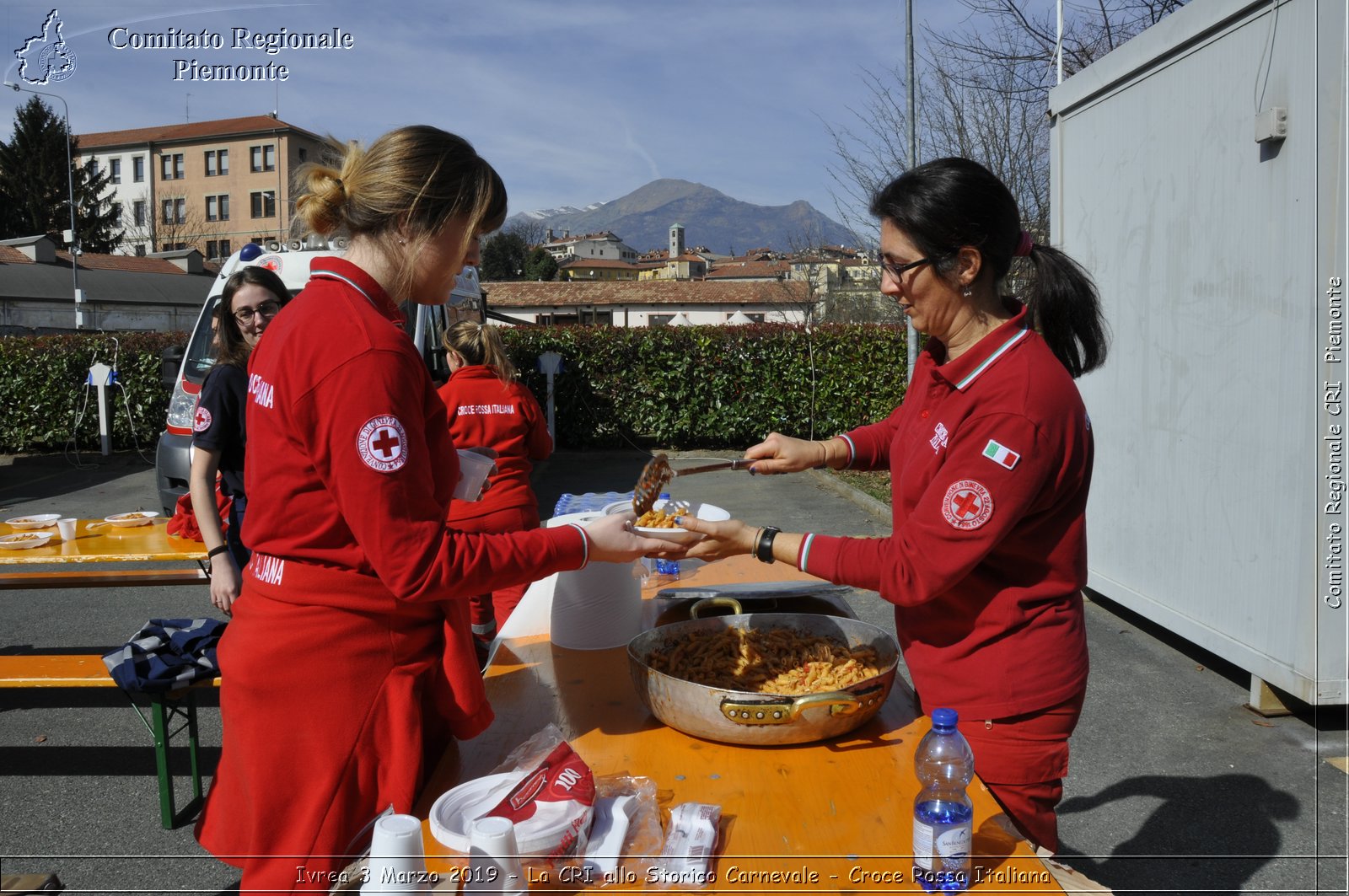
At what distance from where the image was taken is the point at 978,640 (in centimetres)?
189

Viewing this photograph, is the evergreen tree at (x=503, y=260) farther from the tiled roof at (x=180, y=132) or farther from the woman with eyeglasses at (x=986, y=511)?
the woman with eyeglasses at (x=986, y=511)

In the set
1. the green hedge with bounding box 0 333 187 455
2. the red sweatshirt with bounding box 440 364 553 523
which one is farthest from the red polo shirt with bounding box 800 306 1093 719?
the green hedge with bounding box 0 333 187 455

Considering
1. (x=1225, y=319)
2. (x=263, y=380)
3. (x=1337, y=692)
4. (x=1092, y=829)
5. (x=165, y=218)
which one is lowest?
(x=1092, y=829)

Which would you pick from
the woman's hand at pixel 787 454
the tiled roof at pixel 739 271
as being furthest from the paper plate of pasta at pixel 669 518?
the tiled roof at pixel 739 271

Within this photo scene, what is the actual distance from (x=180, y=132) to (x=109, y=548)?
65.8 meters

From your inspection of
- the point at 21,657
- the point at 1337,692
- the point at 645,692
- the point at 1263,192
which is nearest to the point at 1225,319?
the point at 1263,192

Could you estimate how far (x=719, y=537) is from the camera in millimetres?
2180

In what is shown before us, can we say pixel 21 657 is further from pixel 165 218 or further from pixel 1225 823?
pixel 165 218

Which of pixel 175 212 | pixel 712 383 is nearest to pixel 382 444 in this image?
pixel 712 383

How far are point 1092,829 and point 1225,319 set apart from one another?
8.63ft

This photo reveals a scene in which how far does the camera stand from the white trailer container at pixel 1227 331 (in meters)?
4.03

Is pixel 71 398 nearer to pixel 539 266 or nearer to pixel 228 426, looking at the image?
pixel 228 426

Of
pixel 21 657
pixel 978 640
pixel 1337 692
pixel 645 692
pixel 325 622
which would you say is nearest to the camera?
pixel 325 622

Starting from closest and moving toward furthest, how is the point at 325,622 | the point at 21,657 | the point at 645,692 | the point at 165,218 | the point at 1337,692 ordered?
the point at 325,622, the point at 645,692, the point at 1337,692, the point at 21,657, the point at 165,218
